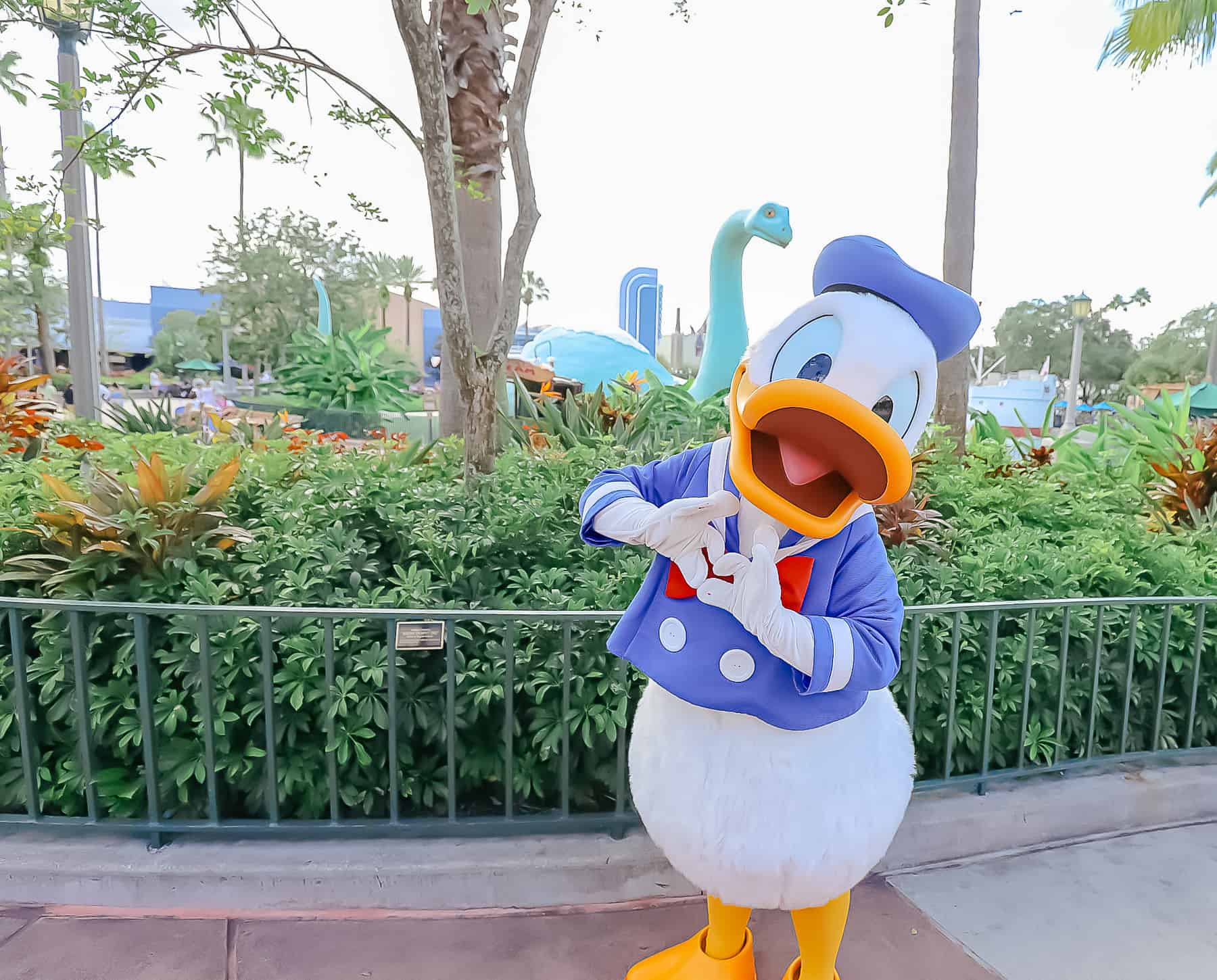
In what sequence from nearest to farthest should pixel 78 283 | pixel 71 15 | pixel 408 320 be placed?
pixel 71 15 < pixel 78 283 < pixel 408 320

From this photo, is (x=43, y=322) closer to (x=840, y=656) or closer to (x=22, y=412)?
(x=22, y=412)

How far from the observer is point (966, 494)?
439 centimetres

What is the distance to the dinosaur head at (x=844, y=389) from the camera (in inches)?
50.5

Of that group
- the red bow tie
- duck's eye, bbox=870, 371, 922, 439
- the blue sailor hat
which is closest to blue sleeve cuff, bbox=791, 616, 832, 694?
the red bow tie

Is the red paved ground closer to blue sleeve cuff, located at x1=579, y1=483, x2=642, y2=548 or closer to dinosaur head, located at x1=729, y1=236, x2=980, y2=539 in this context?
blue sleeve cuff, located at x1=579, y1=483, x2=642, y2=548

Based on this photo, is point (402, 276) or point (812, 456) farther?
point (402, 276)

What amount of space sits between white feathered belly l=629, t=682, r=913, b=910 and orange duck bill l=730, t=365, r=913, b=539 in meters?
0.47

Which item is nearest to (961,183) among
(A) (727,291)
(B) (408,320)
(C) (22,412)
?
(A) (727,291)

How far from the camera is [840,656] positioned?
142 cm

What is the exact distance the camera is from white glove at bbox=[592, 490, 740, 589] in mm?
1482

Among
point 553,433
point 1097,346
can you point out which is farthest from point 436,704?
point 1097,346

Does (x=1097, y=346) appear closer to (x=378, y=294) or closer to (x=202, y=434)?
(x=378, y=294)

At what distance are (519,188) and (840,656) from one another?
8.64 ft

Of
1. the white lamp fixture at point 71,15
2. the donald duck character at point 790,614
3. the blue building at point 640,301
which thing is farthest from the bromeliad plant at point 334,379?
the blue building at point 640,301
